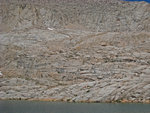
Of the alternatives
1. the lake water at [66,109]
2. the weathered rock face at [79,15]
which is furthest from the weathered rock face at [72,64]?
the lake water at [66,109]

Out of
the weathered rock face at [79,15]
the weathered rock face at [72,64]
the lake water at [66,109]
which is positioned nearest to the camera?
the lake water at [66,109]

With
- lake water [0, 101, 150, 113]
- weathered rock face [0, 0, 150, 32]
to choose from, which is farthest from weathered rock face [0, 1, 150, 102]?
lake water [0, 101, 150, 113]

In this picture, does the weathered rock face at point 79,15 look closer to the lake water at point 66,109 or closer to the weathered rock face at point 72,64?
the weathered rock face at point 72,64

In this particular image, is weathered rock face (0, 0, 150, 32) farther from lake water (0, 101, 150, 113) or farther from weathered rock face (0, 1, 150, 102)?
lake water (0, 101, 150, 113)

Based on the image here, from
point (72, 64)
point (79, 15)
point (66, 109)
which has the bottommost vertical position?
point (66, 109)

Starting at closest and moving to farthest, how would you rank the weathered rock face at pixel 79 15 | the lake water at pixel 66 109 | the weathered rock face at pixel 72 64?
the lake water at pixel 66 109
the weathered rock face at pixel 72 64
the weathered rock face at pixel 79 15

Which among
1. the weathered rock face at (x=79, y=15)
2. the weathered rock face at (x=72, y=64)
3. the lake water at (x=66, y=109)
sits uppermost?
the weathered rock face at (x=79, y=15)

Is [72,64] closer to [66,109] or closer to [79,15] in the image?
[66,109]

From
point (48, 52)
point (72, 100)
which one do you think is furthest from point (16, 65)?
point (72, 100)

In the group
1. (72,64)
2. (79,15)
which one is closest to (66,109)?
(72,64)
